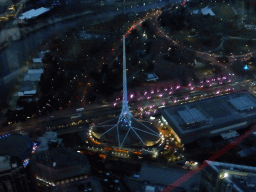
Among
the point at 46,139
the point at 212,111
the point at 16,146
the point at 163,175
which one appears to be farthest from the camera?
the point at 212,111

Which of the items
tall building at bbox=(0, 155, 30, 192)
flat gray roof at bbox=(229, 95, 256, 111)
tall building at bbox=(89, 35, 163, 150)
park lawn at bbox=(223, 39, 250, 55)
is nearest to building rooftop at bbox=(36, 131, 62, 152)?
tall building at bbox=(89, 35, 163, 150)

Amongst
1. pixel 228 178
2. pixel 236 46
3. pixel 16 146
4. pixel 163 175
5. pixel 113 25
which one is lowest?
pixel 163 175

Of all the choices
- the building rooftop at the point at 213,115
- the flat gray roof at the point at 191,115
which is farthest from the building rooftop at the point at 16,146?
the flat gray roof at the point at 191,115

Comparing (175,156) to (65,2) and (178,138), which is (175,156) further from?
(65,2)

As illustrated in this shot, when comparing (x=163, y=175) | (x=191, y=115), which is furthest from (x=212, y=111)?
(x=163, y=175)

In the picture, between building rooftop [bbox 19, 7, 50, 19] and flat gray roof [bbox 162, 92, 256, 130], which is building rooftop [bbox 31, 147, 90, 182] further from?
building rooftop [bbox 19, 7, 50, 19]

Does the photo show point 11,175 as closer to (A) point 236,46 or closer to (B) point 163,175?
(B) point 163,175
